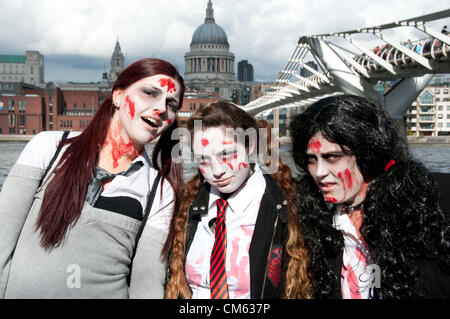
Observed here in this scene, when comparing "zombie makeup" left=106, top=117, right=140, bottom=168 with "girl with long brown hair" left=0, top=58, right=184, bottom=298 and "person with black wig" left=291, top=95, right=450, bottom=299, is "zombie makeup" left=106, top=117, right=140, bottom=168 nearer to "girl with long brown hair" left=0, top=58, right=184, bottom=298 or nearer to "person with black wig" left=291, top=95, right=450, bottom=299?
"girl with long brown hair" left=0, top=58, right=184, bottom=298

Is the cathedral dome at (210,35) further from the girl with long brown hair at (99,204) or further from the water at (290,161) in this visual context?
the girl with long brown hair at (99,204)

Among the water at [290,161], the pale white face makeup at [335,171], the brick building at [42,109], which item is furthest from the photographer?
the brick building at [42,109]

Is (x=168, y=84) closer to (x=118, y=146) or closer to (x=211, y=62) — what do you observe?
(x=118, y=146)

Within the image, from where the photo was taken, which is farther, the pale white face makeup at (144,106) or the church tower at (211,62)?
the church tower at (211,62)

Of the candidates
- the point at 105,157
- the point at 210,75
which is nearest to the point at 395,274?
the point at 105,157

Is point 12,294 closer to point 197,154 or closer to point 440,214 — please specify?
point 197,154

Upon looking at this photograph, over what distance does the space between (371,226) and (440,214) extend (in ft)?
0.79

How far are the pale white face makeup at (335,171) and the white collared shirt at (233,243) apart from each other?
28 centimetres

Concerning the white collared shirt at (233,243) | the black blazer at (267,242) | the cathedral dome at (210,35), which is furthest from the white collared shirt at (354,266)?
the cathedral dome at (210,35)

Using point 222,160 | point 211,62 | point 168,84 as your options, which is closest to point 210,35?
point 211,62

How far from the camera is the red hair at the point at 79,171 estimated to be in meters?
1.64

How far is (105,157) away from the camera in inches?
73.5

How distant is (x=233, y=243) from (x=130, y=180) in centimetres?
47
